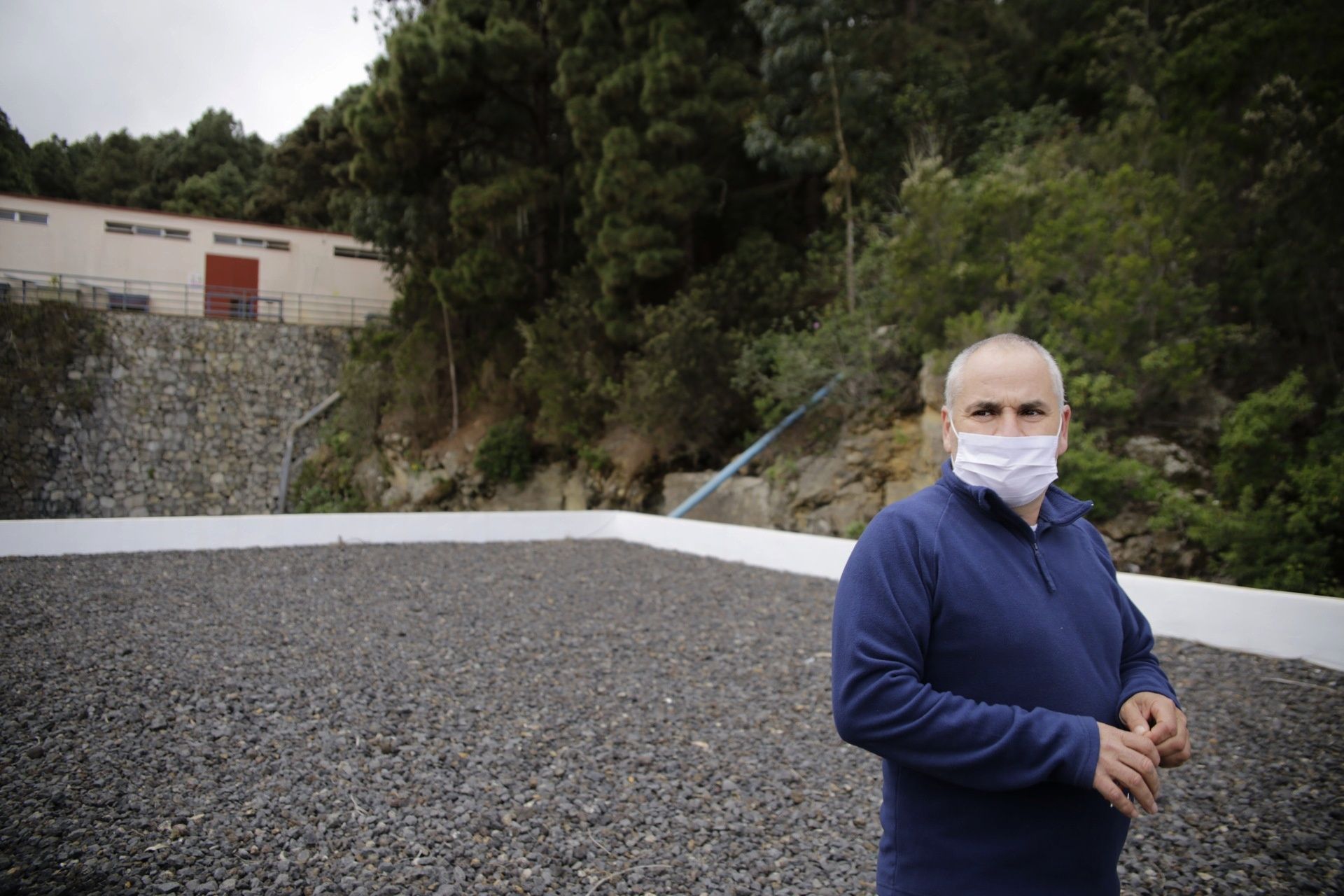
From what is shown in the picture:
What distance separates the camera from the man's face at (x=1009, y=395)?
4.16ft

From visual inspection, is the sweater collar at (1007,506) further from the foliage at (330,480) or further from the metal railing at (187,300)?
the foliage at (330,480)

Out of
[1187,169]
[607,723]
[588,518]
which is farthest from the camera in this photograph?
[588,518]

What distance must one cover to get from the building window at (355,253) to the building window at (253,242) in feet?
6.48

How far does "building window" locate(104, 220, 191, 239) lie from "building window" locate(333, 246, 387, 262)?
8.48 m

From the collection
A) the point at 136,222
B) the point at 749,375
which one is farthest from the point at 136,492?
the point at 749,375

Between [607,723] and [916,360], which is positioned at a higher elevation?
[916,360]

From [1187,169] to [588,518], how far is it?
24.6 ft

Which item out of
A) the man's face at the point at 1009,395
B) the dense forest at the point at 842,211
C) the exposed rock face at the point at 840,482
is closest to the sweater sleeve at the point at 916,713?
the man's face at the point at 1009,395

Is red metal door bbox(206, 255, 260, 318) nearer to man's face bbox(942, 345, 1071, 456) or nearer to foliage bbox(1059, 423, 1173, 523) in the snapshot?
foliage bbox(1059, 423, 1173, 523)

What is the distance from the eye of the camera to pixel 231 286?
38.4 feet

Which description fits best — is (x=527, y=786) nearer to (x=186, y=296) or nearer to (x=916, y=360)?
(x=916, y=360)

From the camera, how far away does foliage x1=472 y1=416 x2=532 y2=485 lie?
46.6 feet

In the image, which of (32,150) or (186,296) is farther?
(186,296)

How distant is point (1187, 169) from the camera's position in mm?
8117
